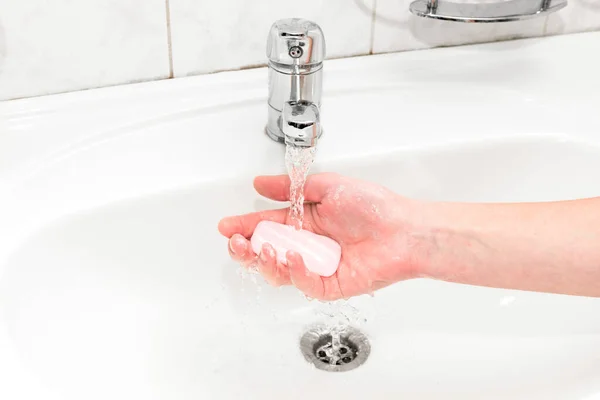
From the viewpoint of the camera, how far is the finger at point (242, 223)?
622mm

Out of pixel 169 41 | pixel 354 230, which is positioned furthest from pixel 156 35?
pixel 354 230

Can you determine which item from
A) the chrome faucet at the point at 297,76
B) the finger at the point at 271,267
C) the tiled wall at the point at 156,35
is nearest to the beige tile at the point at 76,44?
the tiled wall at the point at 156,35

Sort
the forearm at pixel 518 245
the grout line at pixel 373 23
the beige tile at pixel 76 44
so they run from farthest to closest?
1. the grout line at pixel 373 23
2. the beige tile at pixel 76 44
3. the forearm at pixel 518 245

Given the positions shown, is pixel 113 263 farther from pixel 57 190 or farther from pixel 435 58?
pixel 435 58

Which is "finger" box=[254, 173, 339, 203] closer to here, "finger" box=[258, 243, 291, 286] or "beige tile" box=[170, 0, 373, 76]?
"finger" box=[258, 243, 291, 286]

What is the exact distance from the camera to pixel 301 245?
2.02 feet

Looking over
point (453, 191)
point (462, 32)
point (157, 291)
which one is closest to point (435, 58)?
point (462, 32)

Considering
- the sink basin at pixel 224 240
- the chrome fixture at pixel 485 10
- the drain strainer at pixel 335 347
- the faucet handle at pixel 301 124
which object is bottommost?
the drain strainer at pixel 335 347

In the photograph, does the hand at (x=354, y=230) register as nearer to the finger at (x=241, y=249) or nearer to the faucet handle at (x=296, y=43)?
the finger at (x=241, y=249)

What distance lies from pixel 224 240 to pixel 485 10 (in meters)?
0.38

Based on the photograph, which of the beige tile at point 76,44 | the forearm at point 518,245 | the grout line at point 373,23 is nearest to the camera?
the forearm at point 518,245

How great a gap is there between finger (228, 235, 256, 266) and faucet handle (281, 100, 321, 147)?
92 millimetres

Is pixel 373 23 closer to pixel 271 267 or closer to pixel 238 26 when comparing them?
pixel 238 26

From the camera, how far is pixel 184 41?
735 mm
